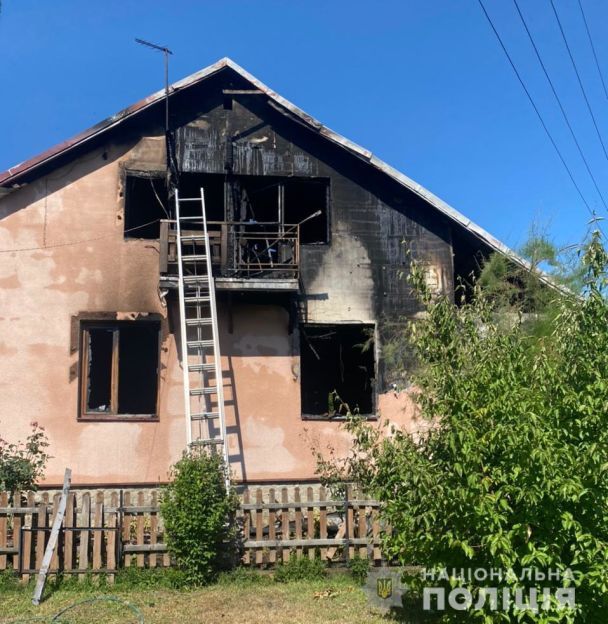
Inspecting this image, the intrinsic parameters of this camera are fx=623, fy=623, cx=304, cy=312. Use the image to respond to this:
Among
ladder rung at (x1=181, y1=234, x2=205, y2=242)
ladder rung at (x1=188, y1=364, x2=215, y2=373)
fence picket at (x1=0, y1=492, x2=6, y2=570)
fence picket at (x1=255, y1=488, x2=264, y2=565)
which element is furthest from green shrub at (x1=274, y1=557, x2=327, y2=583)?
ladder rung at (x1=181, y1=234, x2=205, y2=242)

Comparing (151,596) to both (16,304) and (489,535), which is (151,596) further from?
(16,304)

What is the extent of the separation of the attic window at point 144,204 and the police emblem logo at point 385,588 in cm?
693

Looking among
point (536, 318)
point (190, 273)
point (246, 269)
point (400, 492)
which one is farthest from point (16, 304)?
point (536, 318)

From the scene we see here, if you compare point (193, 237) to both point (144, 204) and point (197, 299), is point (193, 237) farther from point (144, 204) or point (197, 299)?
point (144, 204)

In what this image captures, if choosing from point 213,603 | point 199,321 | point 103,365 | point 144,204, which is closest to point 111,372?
point 103,365

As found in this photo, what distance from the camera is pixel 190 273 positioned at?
10500 mm

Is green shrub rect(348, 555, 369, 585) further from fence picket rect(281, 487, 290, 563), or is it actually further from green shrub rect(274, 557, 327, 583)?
fence picket rect(281, 487, 290, 563)

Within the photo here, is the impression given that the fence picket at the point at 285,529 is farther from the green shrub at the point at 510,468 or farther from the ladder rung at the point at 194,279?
the ladder rung at the point at 194,279

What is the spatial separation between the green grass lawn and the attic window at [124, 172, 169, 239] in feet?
19.6

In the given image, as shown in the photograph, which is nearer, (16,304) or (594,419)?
(594,419)

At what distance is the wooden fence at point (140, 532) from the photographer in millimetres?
7215

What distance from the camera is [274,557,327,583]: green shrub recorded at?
7.49m

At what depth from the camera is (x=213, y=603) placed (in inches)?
261

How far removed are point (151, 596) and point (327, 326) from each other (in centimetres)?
548
